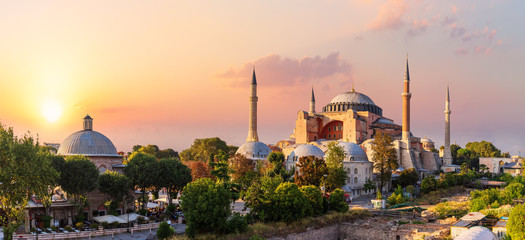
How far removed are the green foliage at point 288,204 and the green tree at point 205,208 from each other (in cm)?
376

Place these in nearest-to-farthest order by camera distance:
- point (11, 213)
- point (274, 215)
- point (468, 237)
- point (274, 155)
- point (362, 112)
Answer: point (468, 237), point (11, 213), point (274, 215), point (274, 155), point (362, 112)

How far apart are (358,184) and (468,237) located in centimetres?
2654

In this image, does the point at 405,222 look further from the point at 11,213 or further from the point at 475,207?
the point at 11,213

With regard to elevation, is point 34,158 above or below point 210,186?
above

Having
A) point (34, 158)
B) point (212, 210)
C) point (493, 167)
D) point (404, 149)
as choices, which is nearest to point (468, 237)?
point (212, 210)

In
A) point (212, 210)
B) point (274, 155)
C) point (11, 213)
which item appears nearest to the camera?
point (11, 213)

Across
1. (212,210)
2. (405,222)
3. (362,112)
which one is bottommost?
(405,222)

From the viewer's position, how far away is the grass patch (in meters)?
21.4

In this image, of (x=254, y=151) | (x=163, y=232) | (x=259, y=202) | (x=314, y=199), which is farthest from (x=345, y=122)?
(x=163, y=232)

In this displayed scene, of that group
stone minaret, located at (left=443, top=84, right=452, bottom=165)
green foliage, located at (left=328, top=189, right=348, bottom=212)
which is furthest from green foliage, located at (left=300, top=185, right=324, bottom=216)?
stone minaret, located at (left=443, top=84, right=452, bottom=165)

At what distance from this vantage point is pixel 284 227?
78.3ft

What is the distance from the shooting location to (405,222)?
27234 mm

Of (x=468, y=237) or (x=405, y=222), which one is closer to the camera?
(x=468, y=237)

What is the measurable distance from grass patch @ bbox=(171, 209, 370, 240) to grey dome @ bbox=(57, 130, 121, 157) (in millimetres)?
12789
